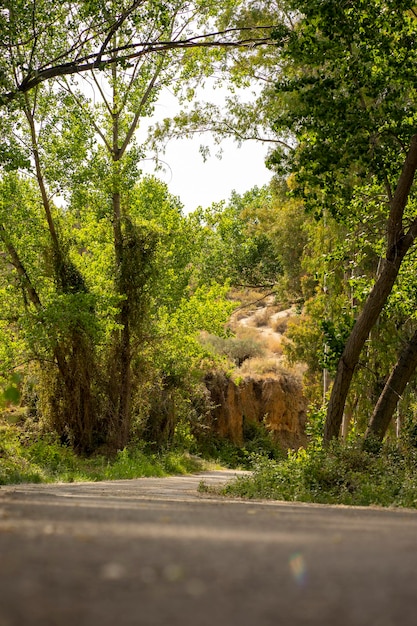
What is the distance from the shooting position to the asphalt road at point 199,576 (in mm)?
2439

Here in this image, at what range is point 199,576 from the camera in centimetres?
306

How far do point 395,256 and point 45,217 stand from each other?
46.4ft

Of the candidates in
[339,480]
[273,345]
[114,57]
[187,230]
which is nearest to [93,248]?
[187,230]

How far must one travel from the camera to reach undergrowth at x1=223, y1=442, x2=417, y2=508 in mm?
13164

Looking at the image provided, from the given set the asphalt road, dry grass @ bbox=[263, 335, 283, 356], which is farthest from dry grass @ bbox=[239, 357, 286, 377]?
the asphalt road

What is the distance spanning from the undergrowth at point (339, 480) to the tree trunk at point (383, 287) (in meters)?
1.82

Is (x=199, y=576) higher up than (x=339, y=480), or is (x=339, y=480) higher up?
(x=199, y=576)

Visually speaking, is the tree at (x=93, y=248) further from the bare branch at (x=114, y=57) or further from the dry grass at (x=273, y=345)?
the dry grass at (x=273, y=345)

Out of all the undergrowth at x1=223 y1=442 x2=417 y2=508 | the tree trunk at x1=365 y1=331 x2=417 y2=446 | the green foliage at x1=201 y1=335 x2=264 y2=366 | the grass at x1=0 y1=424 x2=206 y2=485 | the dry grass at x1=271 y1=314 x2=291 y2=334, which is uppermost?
the dry grass at x1=271 y1=314 x2=291 y2=334

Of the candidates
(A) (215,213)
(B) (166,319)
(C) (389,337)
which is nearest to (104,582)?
(C) (389,337)

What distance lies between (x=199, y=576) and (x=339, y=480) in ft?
39.2

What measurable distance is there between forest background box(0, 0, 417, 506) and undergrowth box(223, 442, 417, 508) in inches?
2.3

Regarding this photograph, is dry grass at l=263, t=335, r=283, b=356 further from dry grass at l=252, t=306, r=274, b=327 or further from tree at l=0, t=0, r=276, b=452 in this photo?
tree at l=0, t=0, r=276, b=452

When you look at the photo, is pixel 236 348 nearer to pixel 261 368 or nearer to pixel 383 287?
pixel 261 368
